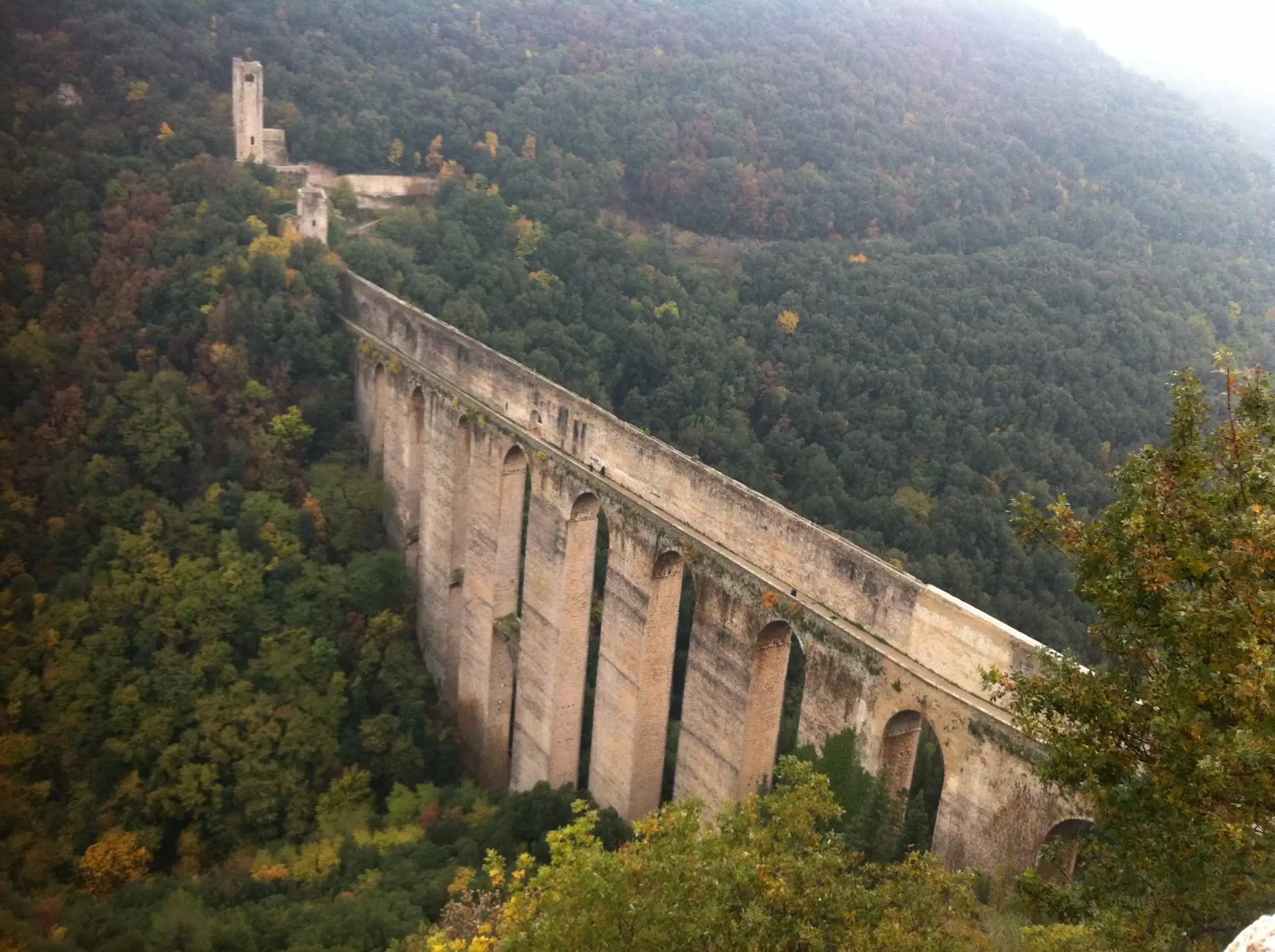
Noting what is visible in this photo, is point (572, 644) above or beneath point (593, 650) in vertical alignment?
above

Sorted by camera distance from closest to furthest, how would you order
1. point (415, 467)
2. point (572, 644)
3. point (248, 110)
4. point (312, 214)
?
point (572, 644) < point (415, 467) < point (312, 214) < point (248, 110)

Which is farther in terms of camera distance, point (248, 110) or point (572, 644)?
point (248, 110)

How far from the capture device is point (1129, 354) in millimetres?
35312

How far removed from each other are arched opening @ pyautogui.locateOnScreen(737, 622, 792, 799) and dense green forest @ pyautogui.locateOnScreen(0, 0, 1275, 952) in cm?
193

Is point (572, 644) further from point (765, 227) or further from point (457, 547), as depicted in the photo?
point (765, 227)

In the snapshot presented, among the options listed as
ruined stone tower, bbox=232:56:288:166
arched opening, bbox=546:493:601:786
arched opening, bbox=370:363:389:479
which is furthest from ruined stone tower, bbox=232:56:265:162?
arched opening, bbox=546:493:601:786

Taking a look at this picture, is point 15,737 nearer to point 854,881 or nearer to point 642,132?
point 854,881

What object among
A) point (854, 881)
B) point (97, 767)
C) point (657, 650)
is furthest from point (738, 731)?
point (97, 767)

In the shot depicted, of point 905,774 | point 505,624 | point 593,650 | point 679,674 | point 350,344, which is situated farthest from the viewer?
point 350,344

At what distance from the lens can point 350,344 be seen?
31.7 meters

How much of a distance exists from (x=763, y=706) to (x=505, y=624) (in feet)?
29.6

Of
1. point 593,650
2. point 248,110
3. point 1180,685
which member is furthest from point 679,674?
point 248,110

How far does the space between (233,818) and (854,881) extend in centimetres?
1670

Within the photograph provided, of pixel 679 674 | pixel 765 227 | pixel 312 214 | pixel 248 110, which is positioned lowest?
pixel 679 674
